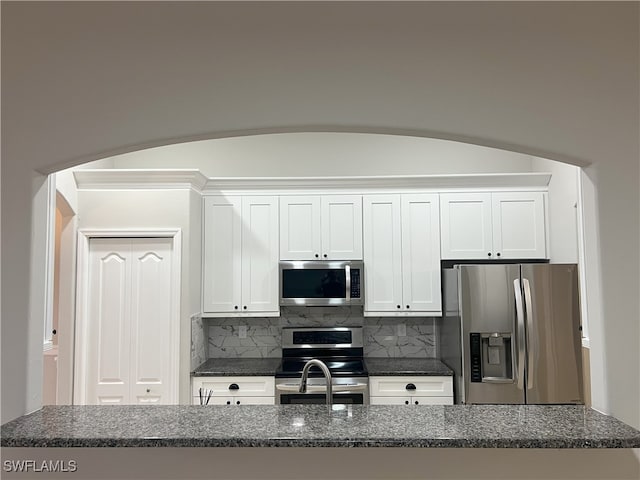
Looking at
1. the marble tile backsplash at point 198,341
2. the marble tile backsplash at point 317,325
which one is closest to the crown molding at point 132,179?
the marble tile backsplash at point 198,341

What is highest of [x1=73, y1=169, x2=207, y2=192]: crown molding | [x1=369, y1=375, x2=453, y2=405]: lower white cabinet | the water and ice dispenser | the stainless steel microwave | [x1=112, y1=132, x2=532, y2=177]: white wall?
[x1=112, y1=132, x2=532, y2=177]: white wall

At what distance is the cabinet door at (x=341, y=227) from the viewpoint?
3986 mm

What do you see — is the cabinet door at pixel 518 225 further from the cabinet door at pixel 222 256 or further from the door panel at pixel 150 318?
the door panel at pixel 150 318

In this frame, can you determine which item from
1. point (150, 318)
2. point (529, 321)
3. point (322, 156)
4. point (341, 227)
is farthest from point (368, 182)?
point (150, 318)

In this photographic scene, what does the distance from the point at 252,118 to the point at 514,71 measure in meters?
1.03

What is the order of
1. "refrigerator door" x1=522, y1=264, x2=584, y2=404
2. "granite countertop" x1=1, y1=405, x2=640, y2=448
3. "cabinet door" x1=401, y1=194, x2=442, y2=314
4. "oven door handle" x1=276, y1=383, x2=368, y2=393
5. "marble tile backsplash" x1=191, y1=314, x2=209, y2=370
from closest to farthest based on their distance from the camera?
"granite countertop" x1=1, y1=405, x2=640, y2=448 < "refrigerator door" x1=522, y1=264, x2=584, y2=404 < "oven door handle" x1=276, y1=383, x2=368, y2=393 < "marble tile backsplash" x1=191, y1=314, x2=209, y2=370 < "cabinet door" x1=401, y1=194, x2=442, y2=314

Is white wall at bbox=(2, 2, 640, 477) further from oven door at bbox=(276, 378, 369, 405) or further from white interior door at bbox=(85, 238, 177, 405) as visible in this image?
oven door at bbox=(276, 378, 369, 405)

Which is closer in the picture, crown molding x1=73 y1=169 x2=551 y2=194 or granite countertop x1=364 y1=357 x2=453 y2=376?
granite countertop x1=364 y1=357 x2=453 y2=376

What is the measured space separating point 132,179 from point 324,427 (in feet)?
9.04

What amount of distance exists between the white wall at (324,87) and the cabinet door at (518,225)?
223 centimetres

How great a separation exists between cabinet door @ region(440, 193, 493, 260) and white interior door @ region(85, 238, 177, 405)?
236 centimetres

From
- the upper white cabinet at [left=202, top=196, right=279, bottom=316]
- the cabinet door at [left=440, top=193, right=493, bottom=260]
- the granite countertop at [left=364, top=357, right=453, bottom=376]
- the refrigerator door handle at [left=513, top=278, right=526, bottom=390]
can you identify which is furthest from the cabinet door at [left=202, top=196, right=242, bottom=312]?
the refrigerator door handle at [left=513, top=278, right=526, bottom=390]

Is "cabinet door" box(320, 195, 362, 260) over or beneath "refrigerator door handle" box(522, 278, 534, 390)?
over

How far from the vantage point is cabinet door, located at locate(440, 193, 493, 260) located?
3922mm
